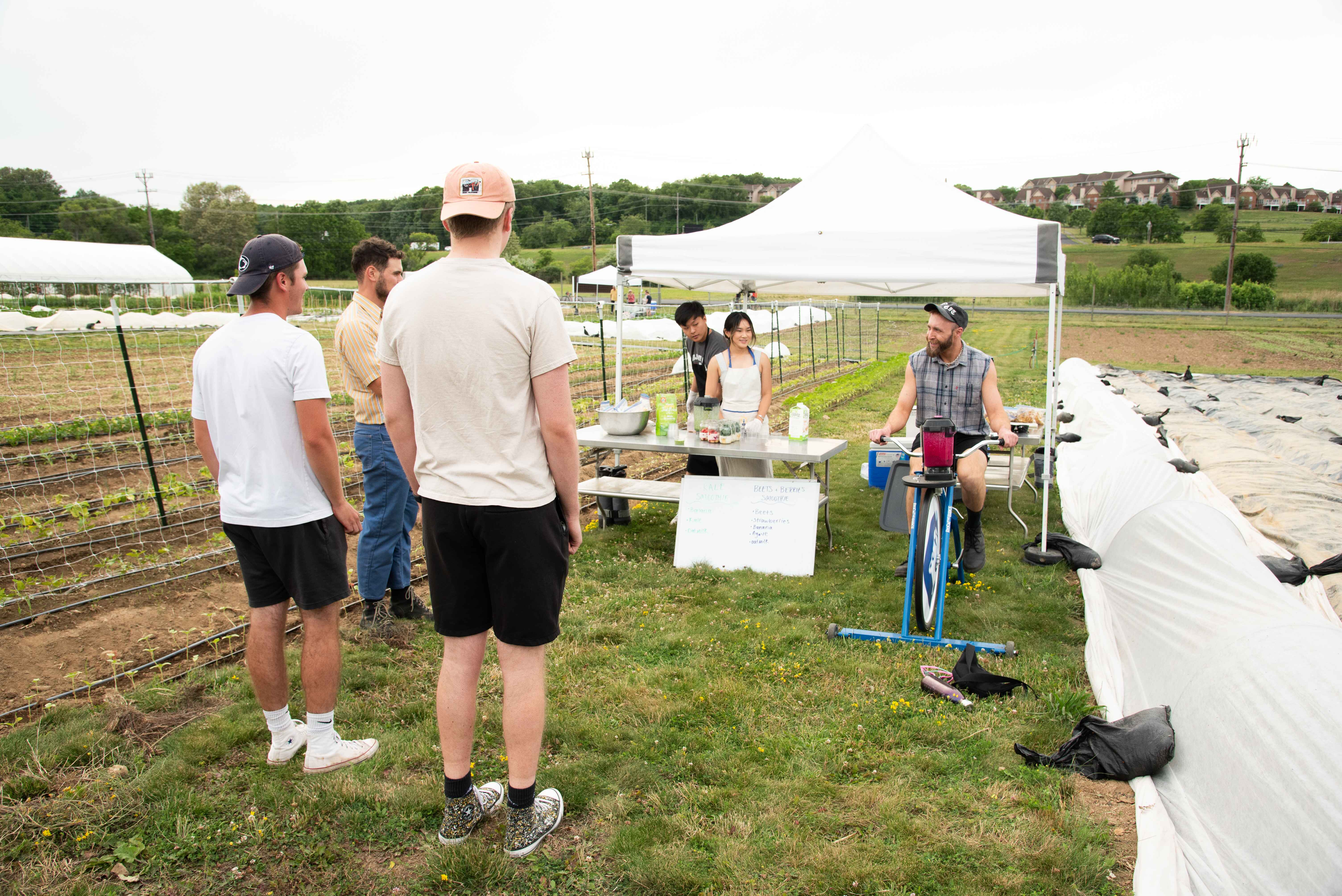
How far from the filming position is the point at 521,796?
94.0 inches

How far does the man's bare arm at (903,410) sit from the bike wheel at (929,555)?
1.72ft

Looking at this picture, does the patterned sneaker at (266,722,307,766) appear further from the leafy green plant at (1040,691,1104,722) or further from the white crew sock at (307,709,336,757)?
the leafy green plant at (1040,691,1104,722)

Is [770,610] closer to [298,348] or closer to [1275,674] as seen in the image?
[1275,674]

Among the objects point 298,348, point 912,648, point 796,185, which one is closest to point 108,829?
point 298,348

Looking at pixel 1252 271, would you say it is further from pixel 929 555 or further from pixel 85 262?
pixel 85 262

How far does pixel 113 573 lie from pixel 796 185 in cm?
558

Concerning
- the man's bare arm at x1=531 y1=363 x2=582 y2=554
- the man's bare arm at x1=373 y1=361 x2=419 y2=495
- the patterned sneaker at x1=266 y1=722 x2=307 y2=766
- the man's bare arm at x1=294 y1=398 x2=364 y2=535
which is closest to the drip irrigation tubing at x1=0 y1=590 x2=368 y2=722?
the patterned sneaker at x1=266 y1=722 x2=307 y2=766

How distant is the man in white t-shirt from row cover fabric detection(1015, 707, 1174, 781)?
101 inches

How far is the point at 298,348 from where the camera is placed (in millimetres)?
2582

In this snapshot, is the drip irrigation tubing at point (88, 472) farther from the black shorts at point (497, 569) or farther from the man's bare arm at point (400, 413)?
the black shorts at point (497, 569)

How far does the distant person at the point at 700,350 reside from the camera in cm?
593

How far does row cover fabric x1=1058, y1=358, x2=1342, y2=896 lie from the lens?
6.54 feet

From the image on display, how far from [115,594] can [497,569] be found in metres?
3.61

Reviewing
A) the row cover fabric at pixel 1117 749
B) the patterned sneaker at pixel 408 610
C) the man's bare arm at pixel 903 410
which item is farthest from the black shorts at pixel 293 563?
the man's bare arm at pixel 903 410
